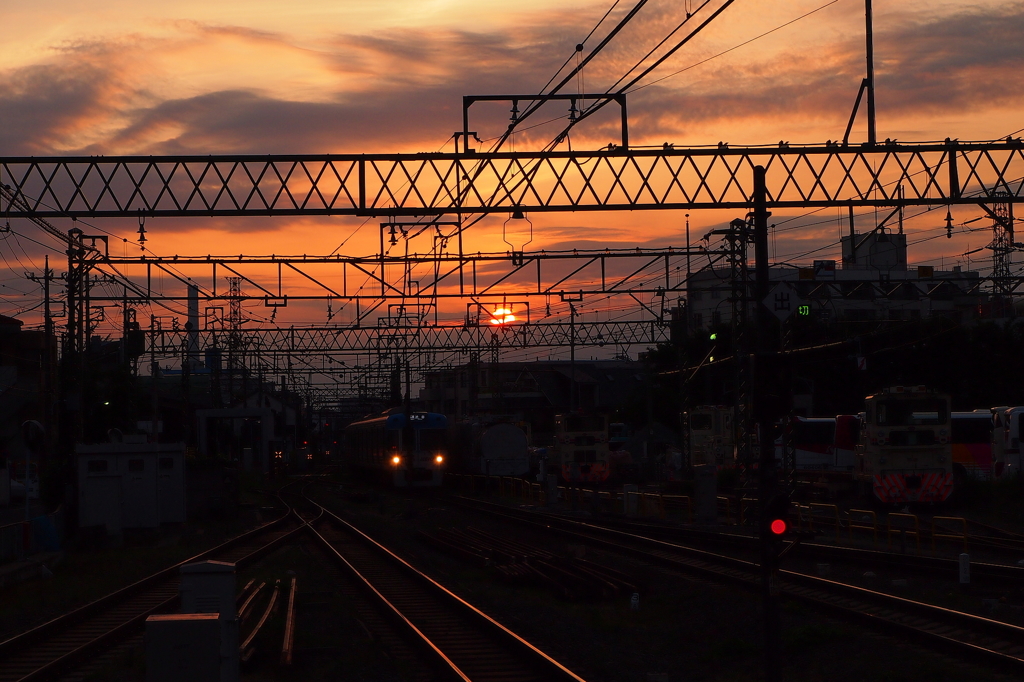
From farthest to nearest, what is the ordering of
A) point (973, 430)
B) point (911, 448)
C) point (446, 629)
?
1. point (973, 430)
2. point (911, 448)
3. point (446, 629)

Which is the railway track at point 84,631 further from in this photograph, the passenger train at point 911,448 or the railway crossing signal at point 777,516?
the passenger train at point 911,448

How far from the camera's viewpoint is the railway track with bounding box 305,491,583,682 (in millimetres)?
11141

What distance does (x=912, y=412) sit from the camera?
2853cm

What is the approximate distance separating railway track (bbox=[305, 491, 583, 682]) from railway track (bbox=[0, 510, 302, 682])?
117 inches

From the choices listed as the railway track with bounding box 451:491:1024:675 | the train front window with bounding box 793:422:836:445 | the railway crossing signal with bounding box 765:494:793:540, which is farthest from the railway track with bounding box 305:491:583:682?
the train front window with bounding box 793:422:836:445

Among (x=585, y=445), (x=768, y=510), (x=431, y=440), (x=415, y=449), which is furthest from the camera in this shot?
(x=585, y=445)

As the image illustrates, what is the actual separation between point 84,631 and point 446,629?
486 cm

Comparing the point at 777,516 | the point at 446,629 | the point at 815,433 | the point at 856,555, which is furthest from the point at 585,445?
the point at 777,516

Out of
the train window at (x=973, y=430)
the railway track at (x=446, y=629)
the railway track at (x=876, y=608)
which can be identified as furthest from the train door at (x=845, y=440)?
the railway track at (x=446, y=629)

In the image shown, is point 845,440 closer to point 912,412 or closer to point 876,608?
point 912,412

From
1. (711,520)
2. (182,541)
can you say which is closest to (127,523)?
(182,541)

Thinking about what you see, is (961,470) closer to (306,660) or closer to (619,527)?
(619,527)

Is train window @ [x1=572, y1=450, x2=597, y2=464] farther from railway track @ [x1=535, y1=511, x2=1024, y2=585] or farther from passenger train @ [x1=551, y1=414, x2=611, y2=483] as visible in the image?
railway track @ [x1=535, y1=511, x2=1024, y2=585]

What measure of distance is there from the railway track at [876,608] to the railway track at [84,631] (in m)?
8.53
